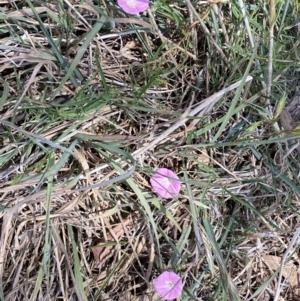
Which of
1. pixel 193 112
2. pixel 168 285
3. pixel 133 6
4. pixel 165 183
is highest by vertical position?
pixel 133 6

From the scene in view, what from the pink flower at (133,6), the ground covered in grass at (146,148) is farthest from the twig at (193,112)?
the pink flower at (133,6)

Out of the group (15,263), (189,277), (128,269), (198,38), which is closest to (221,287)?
(189,277)

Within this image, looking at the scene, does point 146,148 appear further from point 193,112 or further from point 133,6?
point 133,6

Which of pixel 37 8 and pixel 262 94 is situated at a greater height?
pixel 37 8

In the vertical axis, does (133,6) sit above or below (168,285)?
above

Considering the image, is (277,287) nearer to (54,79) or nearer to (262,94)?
(262,94)

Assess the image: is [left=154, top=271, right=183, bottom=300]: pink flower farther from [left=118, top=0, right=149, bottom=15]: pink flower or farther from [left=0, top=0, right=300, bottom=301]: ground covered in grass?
[left=118, top=0, right=149, bottom=15]: pink flower

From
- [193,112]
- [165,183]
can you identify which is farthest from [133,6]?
[165,183]
